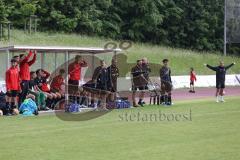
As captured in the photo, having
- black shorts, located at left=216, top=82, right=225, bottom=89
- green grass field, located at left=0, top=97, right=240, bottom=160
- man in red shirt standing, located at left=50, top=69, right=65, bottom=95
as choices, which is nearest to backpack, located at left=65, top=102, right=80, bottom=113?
man in red shirt standing, located at left=50, top=69, right=65, bottom=95

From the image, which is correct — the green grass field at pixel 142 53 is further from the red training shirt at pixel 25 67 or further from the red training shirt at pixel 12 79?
the red training shirt at pixel 12 79

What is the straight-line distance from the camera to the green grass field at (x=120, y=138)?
39.4ft

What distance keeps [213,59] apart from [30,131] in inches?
1922

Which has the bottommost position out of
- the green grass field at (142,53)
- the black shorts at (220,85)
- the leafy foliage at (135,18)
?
the black shorts at (220,85)

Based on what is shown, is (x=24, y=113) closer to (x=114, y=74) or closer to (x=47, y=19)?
(x=114, y=74)

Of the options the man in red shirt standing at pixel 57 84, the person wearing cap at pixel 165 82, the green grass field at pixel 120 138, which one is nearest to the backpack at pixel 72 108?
the man in red shirt standing at pixel 57 84

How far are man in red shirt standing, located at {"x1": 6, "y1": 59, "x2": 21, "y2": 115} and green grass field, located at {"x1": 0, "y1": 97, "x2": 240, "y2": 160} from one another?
101 centimetres

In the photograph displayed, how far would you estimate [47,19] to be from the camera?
6341 cm

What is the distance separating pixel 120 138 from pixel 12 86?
6.76m

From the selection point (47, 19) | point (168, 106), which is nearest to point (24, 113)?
point (168, 106)

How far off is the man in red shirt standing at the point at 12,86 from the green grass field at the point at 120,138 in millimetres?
1005

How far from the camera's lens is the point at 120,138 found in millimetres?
14594

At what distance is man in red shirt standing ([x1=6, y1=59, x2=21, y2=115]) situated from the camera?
2012 centimetres

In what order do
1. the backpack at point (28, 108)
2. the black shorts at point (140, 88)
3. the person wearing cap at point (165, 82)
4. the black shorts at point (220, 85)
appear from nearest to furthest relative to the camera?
the backpack at point (28, 108) → the black shorts at point (140, 88) → the person wearing cap at point (165, 82) → the black shorts at point (220, 85)
